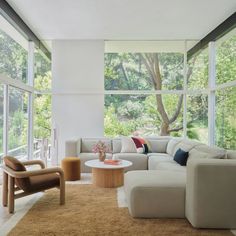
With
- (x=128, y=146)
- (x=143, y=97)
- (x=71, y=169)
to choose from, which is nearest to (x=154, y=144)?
(x=128, y=146)

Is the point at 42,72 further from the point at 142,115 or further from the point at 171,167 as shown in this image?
the point at 171,167

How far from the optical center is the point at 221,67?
242 inches

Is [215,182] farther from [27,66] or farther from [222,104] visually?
[27,66]

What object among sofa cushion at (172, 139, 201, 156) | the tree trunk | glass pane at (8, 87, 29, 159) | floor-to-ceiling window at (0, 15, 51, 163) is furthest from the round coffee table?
the tree trunk

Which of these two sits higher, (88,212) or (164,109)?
(164,109)

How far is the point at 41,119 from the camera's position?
23.2 feet

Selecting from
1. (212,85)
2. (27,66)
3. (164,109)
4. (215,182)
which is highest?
(27,66)

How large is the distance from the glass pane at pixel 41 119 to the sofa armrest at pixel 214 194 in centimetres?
494

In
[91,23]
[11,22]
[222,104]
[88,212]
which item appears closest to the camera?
[88,212]

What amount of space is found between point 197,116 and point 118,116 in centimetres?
209

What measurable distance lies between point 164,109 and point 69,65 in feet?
9.13

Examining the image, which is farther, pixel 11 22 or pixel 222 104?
pixel 222 104

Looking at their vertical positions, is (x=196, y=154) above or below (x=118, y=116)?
below

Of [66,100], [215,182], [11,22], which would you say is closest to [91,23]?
[11,22]
